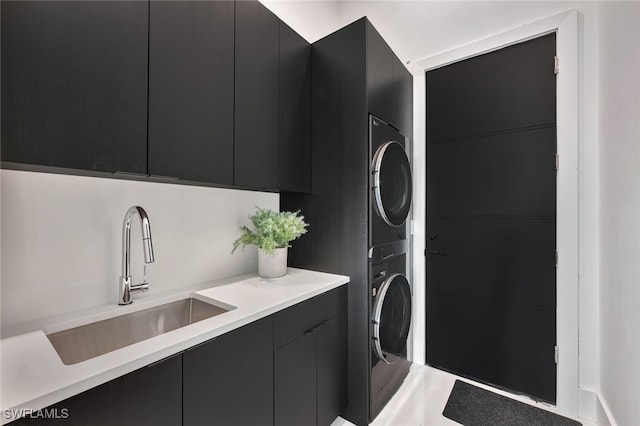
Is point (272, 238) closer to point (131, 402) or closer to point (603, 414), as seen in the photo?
point (131, 402)

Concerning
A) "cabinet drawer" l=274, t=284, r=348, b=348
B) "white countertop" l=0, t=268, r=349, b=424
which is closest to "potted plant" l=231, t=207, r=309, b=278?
"white countertop" l=0, t=268, r=349, b=424

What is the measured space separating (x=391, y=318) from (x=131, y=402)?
1.49 metres

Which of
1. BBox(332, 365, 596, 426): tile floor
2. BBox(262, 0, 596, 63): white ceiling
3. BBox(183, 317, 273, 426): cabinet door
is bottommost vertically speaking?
BBox(332, 365, 596, 426): tile floor

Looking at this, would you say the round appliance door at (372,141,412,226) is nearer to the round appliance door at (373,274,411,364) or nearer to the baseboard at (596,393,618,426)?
the round appliance door at (373,274,411,364)

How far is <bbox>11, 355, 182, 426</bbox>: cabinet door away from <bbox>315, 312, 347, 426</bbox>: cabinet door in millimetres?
739

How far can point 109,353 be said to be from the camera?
0.76m

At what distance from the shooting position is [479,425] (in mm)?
1648

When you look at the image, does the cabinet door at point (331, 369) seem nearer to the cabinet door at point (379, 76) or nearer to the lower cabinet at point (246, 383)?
the lower cabinet at point (246, 383)

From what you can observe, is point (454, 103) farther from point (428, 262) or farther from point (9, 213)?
point (9, 213)

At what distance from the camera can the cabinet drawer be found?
1.23 m

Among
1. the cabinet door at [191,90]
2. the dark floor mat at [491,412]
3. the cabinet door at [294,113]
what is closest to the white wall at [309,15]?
the cabinet door at [294,113]

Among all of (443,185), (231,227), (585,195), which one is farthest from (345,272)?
(585,195)

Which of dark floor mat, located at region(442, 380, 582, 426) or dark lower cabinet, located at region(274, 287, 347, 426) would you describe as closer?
dark lower cabinet, located at region(274, 287, 347, 426)

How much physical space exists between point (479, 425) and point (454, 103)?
2.26 m
